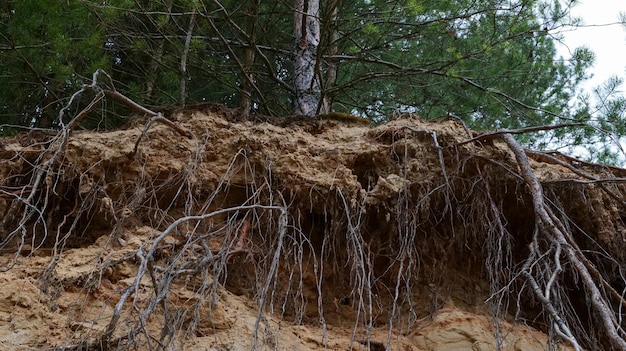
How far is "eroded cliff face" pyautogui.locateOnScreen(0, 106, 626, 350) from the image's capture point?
3.94 metres

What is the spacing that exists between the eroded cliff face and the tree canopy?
81cm

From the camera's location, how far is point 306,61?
6.52 metres

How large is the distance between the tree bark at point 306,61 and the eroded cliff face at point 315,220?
5.20 ft

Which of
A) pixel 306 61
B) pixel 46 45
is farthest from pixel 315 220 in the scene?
pixel 46 45

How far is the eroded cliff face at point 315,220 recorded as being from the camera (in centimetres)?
394

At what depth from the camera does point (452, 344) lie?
404 cm

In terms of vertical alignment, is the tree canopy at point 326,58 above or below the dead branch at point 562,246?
above

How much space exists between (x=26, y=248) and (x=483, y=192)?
3215 mm

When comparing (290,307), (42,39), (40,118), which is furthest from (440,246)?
(40,118)

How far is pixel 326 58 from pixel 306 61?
230mm

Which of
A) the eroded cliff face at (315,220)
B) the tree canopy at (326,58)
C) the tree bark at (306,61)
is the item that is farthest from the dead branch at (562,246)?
the tree bark at (306,61)

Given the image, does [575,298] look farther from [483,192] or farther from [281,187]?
[281,187]

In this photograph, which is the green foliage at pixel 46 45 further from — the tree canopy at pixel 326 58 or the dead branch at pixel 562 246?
the dead branch at pixel 562 246

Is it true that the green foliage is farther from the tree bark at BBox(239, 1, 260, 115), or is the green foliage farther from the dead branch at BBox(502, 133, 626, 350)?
the dead branch at BBox(502, 133, 626, 350)
